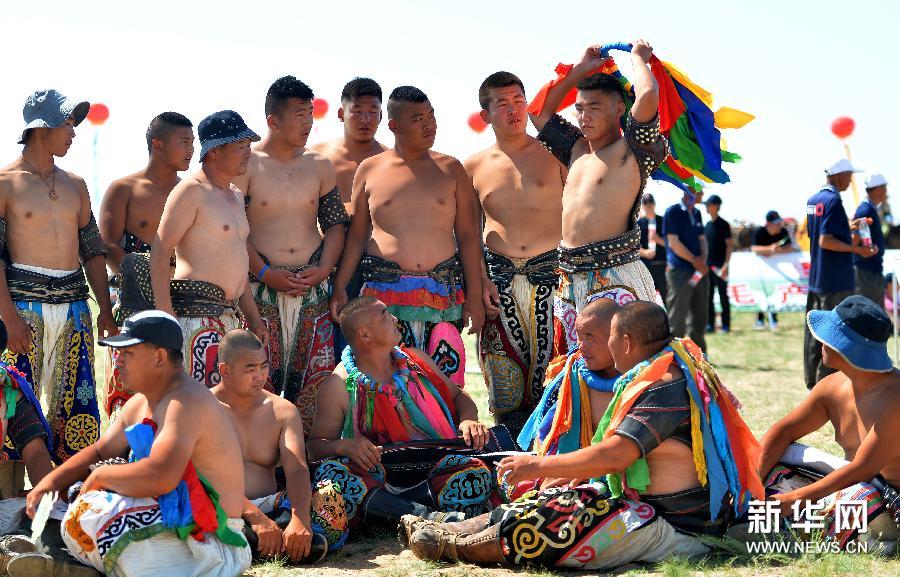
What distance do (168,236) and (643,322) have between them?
8.00 ft

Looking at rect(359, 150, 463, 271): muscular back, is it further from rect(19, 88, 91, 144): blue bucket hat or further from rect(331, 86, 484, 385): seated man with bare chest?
rect(19, 88, 91, 144): blue bucket hat

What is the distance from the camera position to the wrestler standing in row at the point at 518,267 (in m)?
6.61

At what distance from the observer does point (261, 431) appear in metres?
5.18

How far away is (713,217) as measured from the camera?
16250 mm

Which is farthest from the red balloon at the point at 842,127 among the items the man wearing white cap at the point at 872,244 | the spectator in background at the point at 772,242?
the man wearing white cap at the point at 872,244

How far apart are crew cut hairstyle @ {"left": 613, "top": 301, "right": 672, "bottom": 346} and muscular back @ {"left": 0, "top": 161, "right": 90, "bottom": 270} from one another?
10.1 ft

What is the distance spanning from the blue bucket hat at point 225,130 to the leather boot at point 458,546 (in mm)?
2205

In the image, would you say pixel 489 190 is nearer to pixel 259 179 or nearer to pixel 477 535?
pixel 259 179

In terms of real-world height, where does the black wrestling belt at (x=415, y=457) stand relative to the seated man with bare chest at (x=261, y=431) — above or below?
below

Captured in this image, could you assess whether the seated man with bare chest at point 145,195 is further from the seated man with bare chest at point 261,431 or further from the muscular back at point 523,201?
the muscular back at point 523,201

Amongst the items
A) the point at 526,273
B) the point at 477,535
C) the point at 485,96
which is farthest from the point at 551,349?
the point at 477,535

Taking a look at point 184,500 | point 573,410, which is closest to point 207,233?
point 184,500

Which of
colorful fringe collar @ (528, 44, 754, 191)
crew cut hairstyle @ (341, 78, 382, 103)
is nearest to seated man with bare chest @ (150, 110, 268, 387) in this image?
crew cut hairstyle @ (341, 78, 382, 103)

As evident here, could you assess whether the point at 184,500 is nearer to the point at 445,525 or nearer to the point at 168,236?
the point at 445,525
